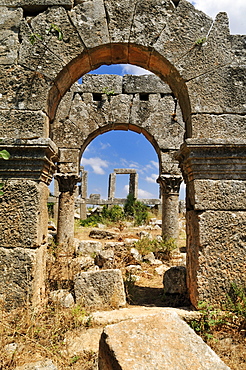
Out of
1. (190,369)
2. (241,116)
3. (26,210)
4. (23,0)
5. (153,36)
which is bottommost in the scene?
(190,369)

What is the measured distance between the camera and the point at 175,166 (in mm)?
8867

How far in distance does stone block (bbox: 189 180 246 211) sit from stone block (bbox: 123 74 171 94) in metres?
6.67

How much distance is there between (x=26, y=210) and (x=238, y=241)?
8.64ft

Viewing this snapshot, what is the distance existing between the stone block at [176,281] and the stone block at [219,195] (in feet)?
3.77

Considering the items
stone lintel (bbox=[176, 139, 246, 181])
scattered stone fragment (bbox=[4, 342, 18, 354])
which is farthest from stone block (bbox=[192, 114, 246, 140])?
scattered stone fragment (bbox=[4, 342, 18, 354])

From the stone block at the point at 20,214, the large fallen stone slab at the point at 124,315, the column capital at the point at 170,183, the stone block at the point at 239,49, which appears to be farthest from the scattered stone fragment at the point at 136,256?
the stone block at the point at 239,49

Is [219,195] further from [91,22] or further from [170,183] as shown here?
[170,183]

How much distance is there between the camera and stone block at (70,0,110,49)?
372 cm

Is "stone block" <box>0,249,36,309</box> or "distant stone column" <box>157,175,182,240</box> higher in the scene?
"distant stone column" <box>157,175,182,240</box>

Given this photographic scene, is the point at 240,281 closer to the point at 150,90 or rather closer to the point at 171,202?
the point at 171,202

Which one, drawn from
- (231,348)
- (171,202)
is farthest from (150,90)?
(231,348)

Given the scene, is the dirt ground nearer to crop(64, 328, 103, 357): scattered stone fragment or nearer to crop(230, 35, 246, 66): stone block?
crop(64, 328, 103, 357): scattered stone fragment

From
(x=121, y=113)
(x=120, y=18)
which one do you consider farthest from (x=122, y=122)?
(x=120, y=18)

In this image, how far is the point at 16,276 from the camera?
3.32 meters
